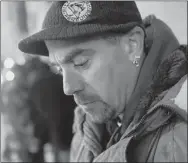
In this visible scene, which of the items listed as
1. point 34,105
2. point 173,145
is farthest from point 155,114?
point 34,105

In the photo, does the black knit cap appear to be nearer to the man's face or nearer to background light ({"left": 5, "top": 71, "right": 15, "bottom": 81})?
the man's face

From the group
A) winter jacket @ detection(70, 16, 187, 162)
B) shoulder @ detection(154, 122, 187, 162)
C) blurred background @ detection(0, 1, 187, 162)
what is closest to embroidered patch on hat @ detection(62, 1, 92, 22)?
winter jacket @ detection(70, 16, 187, 162)

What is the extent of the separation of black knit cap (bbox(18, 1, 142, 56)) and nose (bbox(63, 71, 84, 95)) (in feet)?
0.41

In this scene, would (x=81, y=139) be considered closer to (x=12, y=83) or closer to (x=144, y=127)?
(x=12, y=83)

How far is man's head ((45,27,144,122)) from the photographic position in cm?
103

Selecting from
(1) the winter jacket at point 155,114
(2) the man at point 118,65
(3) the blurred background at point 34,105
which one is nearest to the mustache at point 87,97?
(2) the man at point 118,65

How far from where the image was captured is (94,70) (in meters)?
1.03

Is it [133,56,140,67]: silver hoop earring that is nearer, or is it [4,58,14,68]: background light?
[133,56,140,67]: silver hoop earring

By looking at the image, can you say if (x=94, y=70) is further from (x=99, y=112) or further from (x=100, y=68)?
(x=99, y=112)

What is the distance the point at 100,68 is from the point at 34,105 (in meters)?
0.66

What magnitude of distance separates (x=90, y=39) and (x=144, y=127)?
0.33 meters

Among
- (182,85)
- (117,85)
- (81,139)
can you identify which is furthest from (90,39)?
(81,139)

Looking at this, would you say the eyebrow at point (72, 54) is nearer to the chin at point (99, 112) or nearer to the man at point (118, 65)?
the man at point (118, 65)

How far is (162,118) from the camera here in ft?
2.91
